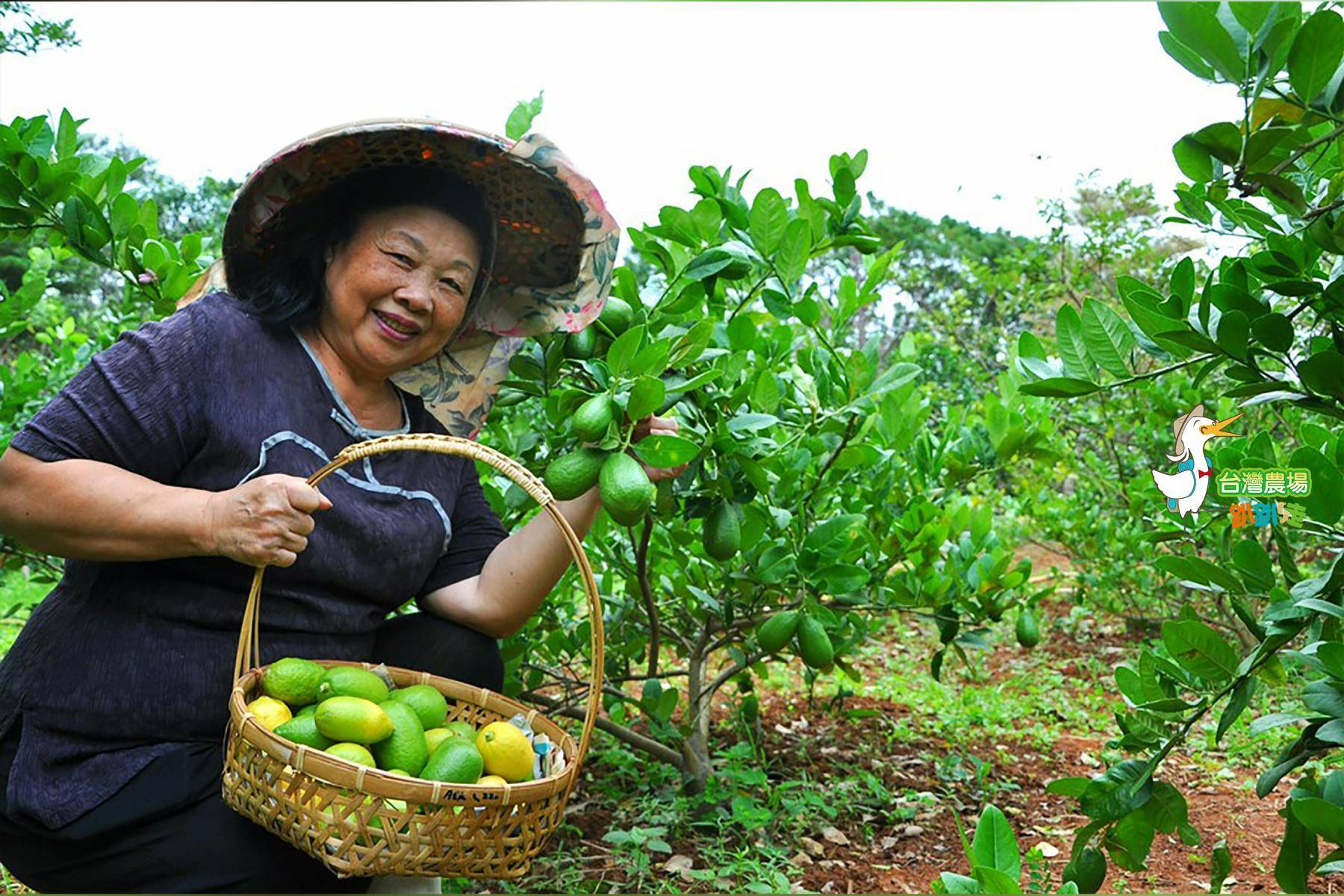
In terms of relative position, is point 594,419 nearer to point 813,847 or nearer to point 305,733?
point 305,733

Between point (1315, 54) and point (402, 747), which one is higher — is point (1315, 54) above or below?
above

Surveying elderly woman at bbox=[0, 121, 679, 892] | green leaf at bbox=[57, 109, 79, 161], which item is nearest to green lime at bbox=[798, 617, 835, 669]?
elderly woman at bbox=[0, 121, 679, 892]

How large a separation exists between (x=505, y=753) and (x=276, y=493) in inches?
18.3

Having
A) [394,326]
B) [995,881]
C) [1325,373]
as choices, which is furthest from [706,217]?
[995,881]

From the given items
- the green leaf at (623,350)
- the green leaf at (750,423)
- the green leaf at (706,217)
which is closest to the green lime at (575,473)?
the green leaf at (623,350)

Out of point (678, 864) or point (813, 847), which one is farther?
point (813, 847)

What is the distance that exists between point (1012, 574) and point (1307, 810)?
1273 millimetres

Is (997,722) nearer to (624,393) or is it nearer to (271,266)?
(624,393)

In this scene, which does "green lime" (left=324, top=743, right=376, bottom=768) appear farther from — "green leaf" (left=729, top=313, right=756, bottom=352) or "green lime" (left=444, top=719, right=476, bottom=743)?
"green leaf" (left=729, top=313, right=756, bottom=352)

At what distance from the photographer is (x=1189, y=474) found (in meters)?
1.73

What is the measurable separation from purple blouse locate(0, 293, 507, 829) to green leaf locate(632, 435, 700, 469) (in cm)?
47

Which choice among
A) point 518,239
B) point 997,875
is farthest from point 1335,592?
point 518,239

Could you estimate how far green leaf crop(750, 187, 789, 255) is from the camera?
1979 millimetres

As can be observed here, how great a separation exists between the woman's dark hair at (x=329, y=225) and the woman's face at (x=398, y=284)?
0.10ft
